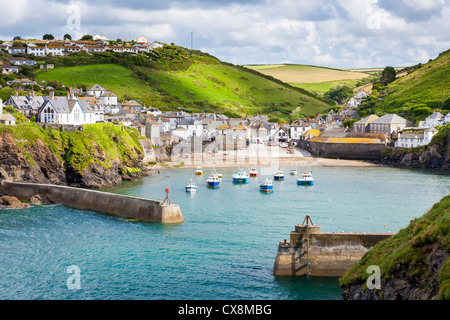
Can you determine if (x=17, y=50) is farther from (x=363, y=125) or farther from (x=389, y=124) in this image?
(x=389, y=124)

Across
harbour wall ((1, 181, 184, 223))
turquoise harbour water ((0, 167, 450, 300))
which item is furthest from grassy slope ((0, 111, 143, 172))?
harbour wall ((1, 181, 184, 223))

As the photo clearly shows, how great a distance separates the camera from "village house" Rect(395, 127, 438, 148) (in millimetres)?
107562

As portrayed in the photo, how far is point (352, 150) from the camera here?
383ft

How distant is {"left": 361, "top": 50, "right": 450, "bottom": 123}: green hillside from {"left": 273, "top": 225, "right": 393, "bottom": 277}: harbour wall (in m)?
106

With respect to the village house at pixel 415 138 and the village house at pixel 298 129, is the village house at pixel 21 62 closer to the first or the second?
Answer: the village house at pixel 298 129

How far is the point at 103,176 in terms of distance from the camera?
7594cm

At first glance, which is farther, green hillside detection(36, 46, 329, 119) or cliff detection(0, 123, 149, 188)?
green hillside detection(36, 46, 329, 119)

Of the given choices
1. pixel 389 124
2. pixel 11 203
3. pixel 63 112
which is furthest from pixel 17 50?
pixel 11 203

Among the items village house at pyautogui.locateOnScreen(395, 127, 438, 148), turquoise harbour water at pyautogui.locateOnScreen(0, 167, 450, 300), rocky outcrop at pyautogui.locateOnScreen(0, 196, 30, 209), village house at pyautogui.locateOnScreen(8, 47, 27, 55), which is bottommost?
turquoise harbour water at pyautogui.locateOnScreen(0, 167, 450, 300)

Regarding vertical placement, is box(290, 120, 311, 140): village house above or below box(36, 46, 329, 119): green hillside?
below

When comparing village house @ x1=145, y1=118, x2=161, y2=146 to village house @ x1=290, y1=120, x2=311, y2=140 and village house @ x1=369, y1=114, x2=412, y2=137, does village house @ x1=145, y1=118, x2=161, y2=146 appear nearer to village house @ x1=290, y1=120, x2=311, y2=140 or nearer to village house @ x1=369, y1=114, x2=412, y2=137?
village house @ x1=290, y1=120, x2=311, y2=140

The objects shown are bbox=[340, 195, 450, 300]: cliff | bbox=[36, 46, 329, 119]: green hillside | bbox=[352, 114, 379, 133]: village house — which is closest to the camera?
bbox=[340, 195, 450, 300]: cliff

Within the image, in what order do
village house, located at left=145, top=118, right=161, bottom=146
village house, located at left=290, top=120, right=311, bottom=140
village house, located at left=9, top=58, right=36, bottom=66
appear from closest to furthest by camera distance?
village house, located at left=145, top=118, right=161, bottom=146
village house, located at left=290, top=120, right=311, bottom=140
village house, located at left=9, top=58, right=36, bottom=66
